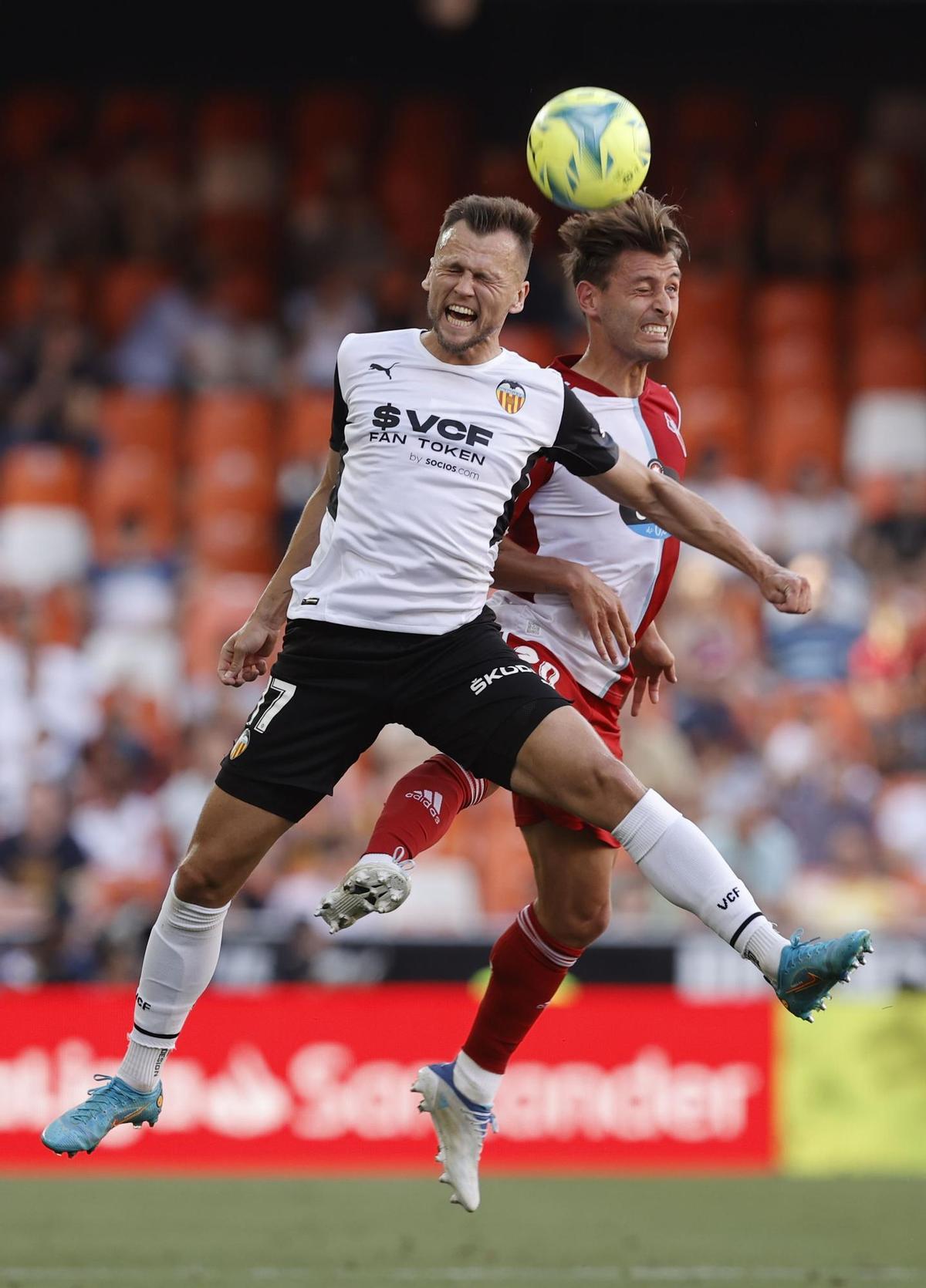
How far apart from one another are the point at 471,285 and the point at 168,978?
7.20ft

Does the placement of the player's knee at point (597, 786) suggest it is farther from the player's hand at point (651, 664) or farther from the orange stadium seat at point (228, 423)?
the orange stadium seat at point (228, 423)

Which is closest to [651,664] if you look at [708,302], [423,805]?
[423,805]

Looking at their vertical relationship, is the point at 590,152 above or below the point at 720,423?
above

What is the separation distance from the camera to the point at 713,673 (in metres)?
12.5

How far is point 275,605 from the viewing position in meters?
6.12

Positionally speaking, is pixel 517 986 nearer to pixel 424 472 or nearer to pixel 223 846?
pixel 223 846

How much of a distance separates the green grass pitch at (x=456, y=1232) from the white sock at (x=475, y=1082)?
1556 mm

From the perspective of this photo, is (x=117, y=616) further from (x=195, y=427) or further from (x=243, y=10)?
(x=243, y=10)

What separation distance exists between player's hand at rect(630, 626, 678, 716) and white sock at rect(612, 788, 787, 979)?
40.2 inches

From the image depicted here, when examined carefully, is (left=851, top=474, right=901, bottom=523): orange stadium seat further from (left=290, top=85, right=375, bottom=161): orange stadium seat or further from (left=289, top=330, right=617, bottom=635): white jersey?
(left=289, top=330, right=617, bottom=635): white jersey

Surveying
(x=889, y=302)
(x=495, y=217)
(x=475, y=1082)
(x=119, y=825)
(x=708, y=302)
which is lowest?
(x=119, y=825)

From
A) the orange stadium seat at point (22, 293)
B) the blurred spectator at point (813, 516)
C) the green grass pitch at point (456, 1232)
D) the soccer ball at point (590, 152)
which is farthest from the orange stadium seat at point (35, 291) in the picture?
the soccer ball at point (590, 152)

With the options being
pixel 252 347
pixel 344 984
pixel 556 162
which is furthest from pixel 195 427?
pixel 556 162

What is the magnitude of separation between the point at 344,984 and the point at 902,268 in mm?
7605
